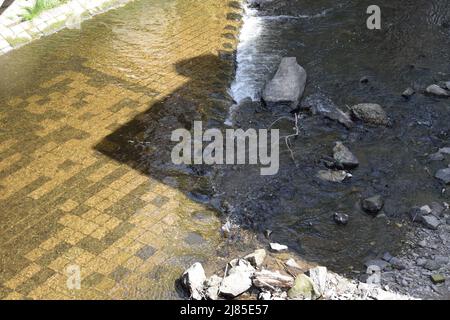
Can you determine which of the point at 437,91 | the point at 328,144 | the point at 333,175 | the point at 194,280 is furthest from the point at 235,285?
the point at 437,91

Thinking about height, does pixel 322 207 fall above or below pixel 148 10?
below

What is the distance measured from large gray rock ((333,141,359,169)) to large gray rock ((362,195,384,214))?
0.65 m

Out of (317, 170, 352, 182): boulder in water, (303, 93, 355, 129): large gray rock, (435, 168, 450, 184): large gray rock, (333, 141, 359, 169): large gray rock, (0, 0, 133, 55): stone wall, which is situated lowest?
(435, 168, 450, 184): large gray rock

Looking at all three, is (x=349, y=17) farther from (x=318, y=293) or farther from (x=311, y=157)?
(x=318, y=293)

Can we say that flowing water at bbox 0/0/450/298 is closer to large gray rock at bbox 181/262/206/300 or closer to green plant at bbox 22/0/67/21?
large gray rock at bbox 181/262/206/300

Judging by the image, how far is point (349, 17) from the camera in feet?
32.8

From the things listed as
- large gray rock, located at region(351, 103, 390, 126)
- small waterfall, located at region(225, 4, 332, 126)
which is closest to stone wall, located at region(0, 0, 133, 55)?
small waterfall, located at region(225, 4, 332, 126)

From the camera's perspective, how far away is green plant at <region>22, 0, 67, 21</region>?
9.78 metres

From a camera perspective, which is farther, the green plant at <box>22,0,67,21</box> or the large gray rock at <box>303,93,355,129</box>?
the green plant at <box>22,0,67,21</box>

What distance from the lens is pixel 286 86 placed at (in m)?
7.93

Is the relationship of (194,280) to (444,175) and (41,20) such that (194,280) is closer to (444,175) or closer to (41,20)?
(444,175)
